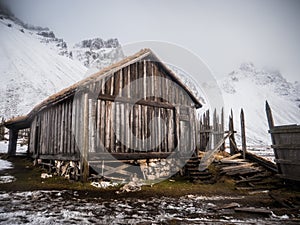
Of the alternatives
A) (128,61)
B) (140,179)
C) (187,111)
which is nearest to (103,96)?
(128,61)

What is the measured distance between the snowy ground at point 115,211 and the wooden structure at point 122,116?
3.01m

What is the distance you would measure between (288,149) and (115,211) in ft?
18.8

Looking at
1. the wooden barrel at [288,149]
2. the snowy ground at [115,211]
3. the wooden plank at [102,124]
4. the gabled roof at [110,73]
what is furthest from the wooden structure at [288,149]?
the wooden plank at [102,124]

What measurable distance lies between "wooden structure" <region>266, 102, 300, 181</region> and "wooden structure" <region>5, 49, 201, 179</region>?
5.13 meters

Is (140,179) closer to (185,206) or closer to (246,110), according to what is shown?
(185,206)

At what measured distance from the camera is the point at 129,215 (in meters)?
4.24

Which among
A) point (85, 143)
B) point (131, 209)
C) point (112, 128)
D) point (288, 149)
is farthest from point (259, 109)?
point (131, 209)

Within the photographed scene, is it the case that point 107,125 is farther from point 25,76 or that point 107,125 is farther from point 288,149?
point 25,76

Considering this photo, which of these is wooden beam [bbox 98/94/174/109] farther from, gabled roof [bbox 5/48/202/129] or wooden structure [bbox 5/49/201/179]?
gabled roof [bbox 5/48/202/129]

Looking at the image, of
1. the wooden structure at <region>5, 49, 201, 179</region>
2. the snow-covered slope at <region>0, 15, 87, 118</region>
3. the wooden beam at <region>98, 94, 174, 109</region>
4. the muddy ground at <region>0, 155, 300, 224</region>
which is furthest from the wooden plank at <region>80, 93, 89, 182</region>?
the snow-covered slope at <region>0, 15, 87, 118</region>

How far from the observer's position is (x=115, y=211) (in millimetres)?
4527

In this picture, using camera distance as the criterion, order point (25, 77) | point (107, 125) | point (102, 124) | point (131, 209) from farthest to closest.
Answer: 1. point (25, 77)
2. point (107, 125)
3. point (102, 124)
4. point (131, 209)

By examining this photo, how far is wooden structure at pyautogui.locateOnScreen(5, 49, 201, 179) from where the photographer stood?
28.8ft

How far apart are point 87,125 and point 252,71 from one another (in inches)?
8359
